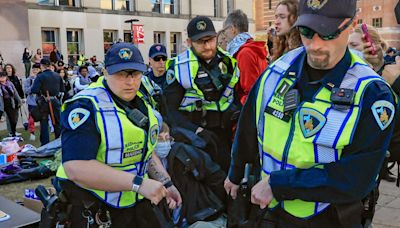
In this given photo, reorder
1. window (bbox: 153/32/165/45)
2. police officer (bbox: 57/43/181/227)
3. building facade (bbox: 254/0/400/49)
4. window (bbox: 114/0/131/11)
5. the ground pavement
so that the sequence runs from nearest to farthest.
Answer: police officer (bbox: 57/43/181/227), the ground pavement, window (bbox: 114/0/131/11), window (bbox: 153/32/165/45), building facade (bbox: 254/0/400/49)

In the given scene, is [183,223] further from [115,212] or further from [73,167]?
[73,167]

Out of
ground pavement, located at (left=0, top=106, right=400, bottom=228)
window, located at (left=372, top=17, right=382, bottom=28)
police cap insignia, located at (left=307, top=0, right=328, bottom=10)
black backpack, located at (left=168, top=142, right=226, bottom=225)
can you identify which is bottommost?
ground pavement, located at (left=0, top=106, right=400, bottom=228)

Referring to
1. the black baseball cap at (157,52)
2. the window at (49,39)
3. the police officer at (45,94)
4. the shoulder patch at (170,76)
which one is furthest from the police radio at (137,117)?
the window at (49,39)

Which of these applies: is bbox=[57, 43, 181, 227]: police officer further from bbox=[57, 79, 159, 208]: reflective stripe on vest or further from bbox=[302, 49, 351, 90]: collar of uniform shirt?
bbox=[302, 49, 351, 90]: collar of uniform shirt

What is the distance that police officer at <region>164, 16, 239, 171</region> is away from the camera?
426cm

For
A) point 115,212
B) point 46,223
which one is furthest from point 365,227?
point 46,223

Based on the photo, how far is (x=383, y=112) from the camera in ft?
6.31

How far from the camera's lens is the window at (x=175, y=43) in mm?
34219

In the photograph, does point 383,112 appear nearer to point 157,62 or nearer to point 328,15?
point 328,15

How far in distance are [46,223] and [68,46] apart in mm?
26834

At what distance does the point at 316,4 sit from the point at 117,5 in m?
30.5

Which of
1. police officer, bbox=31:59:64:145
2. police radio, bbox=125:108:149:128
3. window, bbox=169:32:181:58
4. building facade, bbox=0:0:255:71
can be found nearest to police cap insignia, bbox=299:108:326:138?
police radio, bbox=125:108:149:128

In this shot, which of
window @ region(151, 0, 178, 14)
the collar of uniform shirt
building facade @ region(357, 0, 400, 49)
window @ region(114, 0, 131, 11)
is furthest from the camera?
building facade @ region(357, 0, 400, 49)

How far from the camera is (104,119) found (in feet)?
8.55
